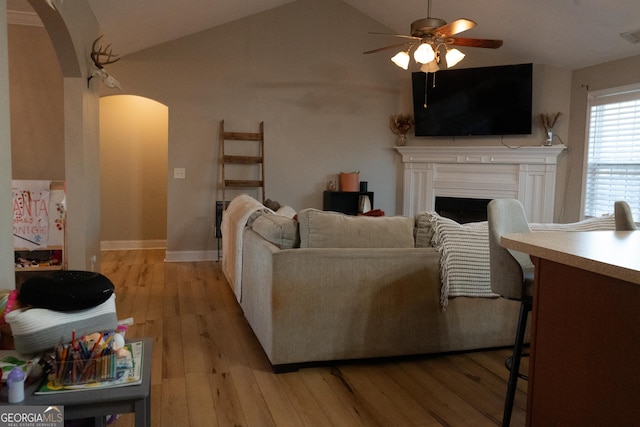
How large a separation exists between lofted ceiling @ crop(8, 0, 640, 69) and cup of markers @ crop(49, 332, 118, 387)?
130 inches

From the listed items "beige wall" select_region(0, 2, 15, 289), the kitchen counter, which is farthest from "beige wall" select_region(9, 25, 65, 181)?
the kitchen counter

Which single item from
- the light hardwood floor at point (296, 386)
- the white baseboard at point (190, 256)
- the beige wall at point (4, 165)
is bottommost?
the light hardwood floor at point (296, 386)

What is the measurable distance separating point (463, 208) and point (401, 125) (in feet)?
4.64

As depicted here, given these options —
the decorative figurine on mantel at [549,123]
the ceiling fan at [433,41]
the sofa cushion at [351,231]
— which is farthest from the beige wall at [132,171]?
the decorative figurine on mantel at [549,123]

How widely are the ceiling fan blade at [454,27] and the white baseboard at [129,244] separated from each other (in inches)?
185

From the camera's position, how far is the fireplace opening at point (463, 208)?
6266 millimetres

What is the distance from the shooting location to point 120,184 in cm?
652

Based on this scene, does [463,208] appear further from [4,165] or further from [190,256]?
[4,165]

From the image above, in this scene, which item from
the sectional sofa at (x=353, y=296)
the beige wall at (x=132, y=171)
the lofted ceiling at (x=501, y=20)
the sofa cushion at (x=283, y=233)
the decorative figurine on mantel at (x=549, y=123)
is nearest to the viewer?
the sectional sofa at (x=353, y=296)

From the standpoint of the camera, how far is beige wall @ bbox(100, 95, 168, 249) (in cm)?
645

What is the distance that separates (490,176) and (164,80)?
4.26 m

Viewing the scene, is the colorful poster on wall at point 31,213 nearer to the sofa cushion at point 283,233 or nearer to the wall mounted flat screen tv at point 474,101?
the sofa cushion at point 283,233

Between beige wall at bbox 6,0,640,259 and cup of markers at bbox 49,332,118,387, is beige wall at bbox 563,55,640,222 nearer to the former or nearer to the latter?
beige wall at bbox 6,0,640,259

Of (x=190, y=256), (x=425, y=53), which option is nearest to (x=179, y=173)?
(x=190, y=256)
